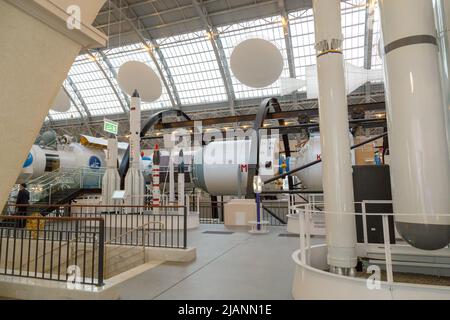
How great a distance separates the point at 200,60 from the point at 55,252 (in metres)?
22.3

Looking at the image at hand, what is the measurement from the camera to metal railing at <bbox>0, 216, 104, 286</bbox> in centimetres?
500

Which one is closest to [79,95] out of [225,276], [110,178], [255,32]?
[255,32]

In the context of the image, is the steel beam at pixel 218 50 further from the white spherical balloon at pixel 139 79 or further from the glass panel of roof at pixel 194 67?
the white spherical balloon at pixel 139 79

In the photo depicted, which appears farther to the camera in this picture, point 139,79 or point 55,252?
point 139,79

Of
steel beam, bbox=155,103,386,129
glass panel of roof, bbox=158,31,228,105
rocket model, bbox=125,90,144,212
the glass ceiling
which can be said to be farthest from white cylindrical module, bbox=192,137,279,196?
glass panel of roof, bbox=158,31,228,105

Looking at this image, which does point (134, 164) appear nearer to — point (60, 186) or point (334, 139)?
point (60, 186)

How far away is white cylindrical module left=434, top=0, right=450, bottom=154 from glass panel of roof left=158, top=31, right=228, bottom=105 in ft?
71.9

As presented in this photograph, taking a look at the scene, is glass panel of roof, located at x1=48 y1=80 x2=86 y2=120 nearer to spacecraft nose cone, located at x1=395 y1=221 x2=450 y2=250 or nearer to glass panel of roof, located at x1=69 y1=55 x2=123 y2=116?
glass panel of roof, located at x1=69 y1=55 x2=123 y2=116

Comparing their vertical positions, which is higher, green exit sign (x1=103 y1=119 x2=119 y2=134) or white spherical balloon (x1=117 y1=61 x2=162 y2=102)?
white spherical balloon (x1=117 y1=61 x2=162 y2=102)

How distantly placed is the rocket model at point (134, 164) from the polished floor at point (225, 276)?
657cm

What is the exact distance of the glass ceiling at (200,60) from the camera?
24.0 m

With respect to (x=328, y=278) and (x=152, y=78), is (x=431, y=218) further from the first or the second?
(x=152, y=78)

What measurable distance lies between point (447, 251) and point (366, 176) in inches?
61.8

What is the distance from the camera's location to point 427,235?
3.85 m
